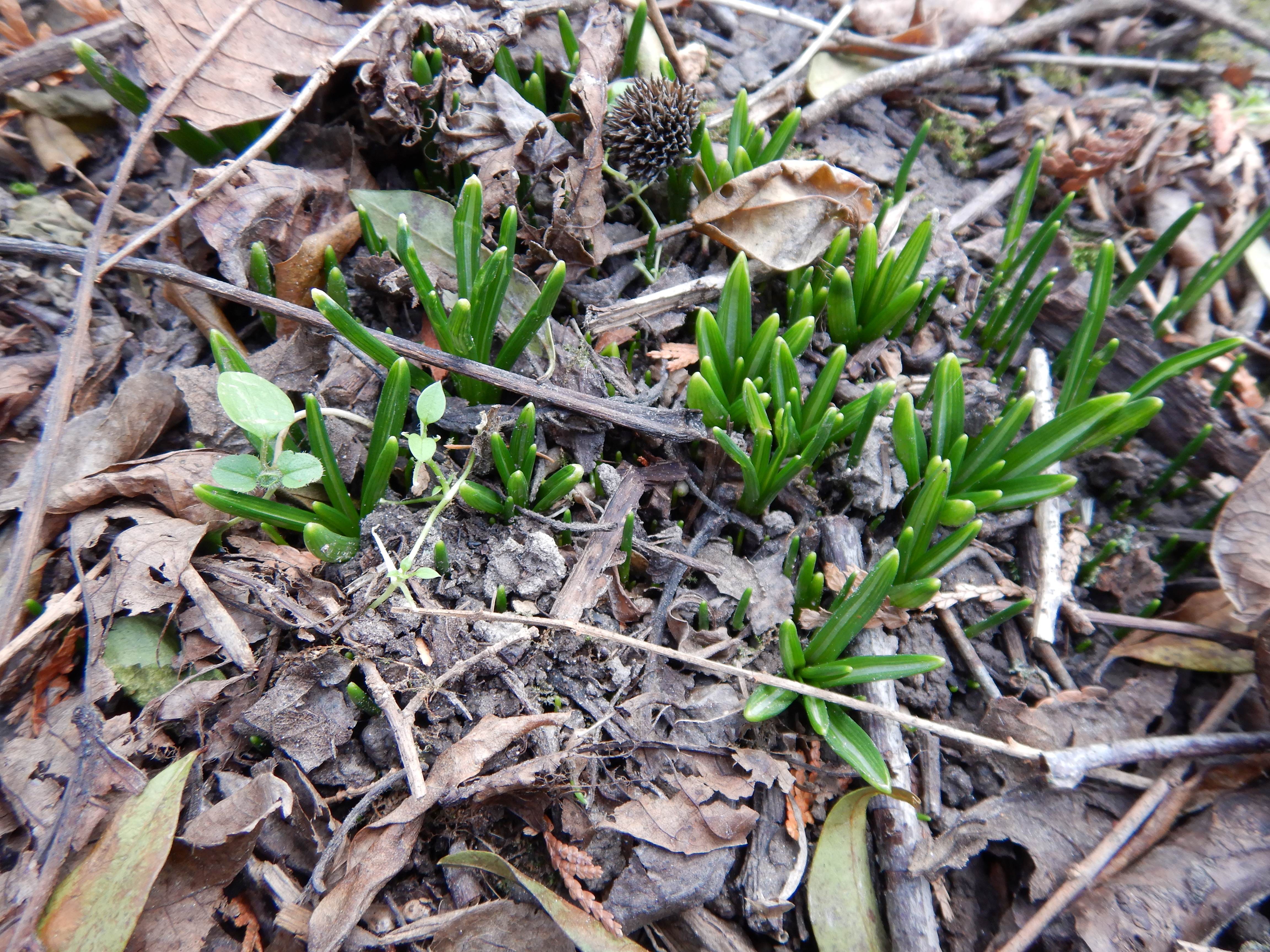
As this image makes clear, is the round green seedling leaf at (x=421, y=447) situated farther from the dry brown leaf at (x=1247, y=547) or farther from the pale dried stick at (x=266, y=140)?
the dry brown leaf at (x=1247, y=547)

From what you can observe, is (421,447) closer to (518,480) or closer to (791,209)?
(518,480)

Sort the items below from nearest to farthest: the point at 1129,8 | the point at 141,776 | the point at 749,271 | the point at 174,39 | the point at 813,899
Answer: the point at 141,776, the point at 813,899, the point at 174,39, the point at 749,271, the point at 1129,8

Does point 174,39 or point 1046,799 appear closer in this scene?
point 1046,799

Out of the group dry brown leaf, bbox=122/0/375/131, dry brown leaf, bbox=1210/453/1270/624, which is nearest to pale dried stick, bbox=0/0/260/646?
dry brown leaf, bbox=122/0/375/131

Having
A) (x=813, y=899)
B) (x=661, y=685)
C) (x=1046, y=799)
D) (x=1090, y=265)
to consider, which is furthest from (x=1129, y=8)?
(x=813, y=899)

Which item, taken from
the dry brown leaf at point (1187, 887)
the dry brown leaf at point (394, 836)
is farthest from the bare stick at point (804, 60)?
the dry brown leaf at point (1187, 887)

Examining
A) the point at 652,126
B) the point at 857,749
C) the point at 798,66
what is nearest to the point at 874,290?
the point at 652,126

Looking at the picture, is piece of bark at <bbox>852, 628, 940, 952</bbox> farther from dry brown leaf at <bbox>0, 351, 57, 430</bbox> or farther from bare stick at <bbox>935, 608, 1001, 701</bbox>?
dry brown leaf at <bbox>0, 351, 57, 430</bbox>

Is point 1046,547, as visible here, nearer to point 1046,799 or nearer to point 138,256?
point 1046,799
